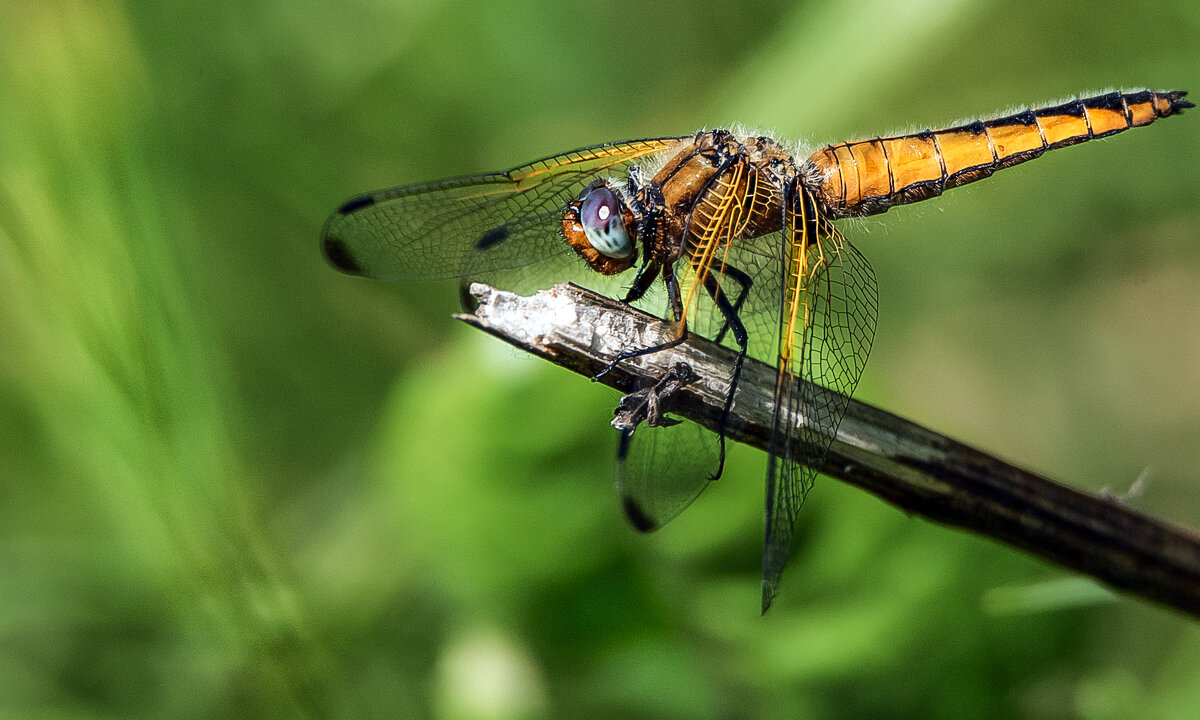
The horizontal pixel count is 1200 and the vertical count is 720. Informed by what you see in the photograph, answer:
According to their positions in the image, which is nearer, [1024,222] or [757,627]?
[757,627]

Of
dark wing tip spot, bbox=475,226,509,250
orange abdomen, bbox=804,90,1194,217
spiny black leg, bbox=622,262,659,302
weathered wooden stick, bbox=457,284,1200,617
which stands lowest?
weathered wooden stick, bbox=457,284,1200,617

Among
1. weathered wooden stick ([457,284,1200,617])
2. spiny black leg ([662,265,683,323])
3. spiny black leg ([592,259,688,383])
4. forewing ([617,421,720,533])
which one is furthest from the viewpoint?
spiny black leg ([662,265,683,323])

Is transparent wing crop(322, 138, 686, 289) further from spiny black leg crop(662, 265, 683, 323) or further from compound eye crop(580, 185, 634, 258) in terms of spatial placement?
spiny black leg crop(662, 265, 683, 323)

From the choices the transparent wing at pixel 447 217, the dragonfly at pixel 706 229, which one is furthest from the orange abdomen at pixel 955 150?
the transparent wing at pixel 447 217

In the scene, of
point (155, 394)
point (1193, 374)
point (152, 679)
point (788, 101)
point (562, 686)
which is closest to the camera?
point (155, 394)

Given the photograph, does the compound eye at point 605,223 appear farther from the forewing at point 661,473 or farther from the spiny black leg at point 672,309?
the forewing at point 661,473

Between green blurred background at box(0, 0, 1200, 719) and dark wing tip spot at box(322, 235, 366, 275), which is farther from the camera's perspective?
dark wing tip spot at box(322, 235, 366, 275)

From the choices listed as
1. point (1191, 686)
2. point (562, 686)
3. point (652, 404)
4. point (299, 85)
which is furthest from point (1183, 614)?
point (299, 85)

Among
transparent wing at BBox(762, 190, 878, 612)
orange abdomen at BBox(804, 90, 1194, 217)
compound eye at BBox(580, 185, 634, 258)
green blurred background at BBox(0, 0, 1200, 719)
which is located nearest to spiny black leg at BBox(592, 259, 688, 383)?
compound eye at BBox(580, 185, 634, 258)

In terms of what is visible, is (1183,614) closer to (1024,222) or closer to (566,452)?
(566,452)

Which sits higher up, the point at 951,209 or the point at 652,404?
the point at 951,209
